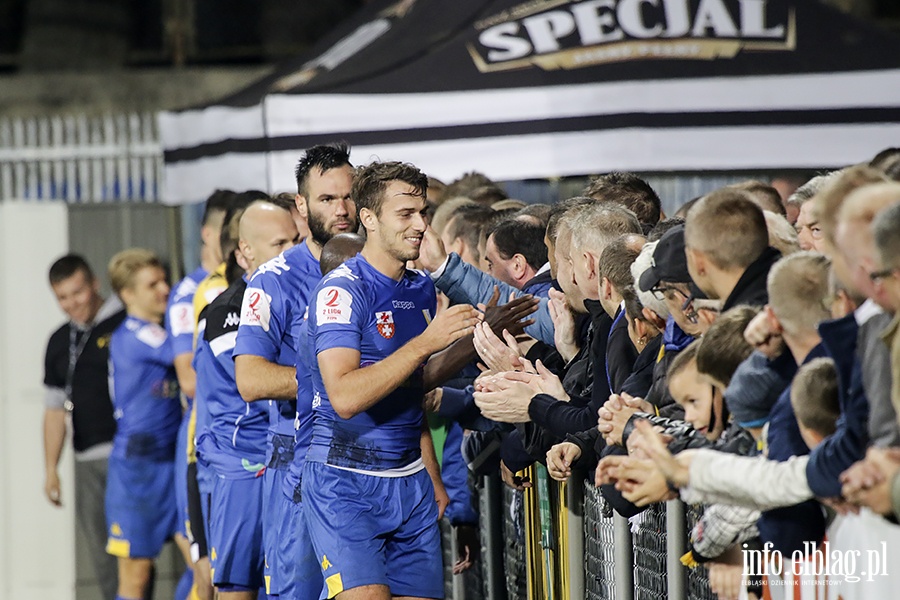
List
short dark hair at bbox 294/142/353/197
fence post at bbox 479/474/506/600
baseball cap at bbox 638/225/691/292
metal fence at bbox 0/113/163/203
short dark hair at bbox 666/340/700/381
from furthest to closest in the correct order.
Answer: metal fence at bbox 0/113/163/203 → fence post at bbox 479/474/506/600 → short dark hair at bbox 294/142/353/197 → baseball cap at bbox 638/225/691/292 → short dark hair at bbox 666/340/700/381

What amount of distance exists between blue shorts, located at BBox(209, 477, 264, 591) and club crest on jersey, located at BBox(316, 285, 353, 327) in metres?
1.73

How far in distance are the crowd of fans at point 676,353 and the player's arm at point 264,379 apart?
0.5 inches

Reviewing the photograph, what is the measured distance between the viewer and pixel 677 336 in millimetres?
4004

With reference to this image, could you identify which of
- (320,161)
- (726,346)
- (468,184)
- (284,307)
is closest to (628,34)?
(468,184)

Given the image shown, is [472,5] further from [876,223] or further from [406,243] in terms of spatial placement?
[876,223]

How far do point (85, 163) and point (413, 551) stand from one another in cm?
697

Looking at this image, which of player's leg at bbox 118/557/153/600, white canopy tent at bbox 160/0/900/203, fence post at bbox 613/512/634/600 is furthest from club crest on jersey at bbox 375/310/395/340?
player's leg at bbox 118/557/153/600

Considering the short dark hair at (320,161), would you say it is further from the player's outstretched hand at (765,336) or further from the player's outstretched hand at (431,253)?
the player's outstretched hand at (765,336)

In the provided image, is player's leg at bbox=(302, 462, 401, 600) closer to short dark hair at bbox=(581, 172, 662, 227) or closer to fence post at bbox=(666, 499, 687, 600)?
fence post at bbox=(666, 499, 687, 600)

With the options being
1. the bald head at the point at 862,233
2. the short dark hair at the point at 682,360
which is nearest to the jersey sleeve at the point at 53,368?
the short dark hair at the point at 682,360

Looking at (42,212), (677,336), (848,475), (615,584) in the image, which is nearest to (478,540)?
(615,584)

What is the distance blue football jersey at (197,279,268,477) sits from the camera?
6438 mm

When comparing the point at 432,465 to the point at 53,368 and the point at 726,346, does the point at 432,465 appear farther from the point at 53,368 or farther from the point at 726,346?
the point at 53,368

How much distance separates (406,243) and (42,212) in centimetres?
615
